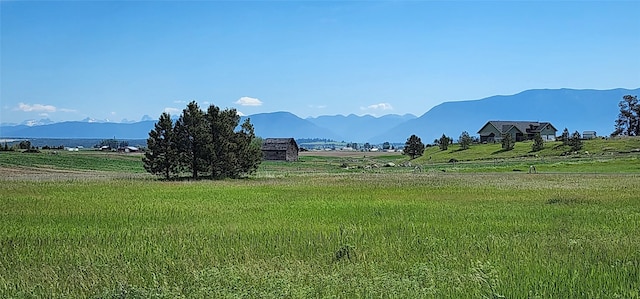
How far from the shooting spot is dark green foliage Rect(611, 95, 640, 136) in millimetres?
132875

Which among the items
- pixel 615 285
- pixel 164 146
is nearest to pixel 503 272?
pixel 615 285

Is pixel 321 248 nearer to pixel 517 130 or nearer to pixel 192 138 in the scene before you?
pixel 192 138

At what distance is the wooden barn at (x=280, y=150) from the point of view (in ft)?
428

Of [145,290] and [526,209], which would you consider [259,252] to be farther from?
[526,209]

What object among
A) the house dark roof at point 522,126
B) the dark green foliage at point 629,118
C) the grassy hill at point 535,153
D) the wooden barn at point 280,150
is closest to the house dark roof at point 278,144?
the wooden barn at point 280,150

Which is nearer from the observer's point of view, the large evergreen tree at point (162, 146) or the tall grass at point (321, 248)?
the tall grass at point (321, 248)

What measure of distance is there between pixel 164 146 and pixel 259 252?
39.0 m

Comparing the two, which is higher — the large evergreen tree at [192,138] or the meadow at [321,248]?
the large evergreen tree at [192,138]

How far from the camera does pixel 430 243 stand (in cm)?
1505

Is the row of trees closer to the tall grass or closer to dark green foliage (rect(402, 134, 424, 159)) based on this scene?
the tall grass

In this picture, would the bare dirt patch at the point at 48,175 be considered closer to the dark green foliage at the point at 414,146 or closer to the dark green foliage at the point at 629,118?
the dark green foliage at the point at 414,146

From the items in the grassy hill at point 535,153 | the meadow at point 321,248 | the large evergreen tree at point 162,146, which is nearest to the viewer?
the meadow at point 321,248

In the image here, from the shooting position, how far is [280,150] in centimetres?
13100

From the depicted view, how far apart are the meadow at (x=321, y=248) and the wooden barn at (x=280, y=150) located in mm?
102385
